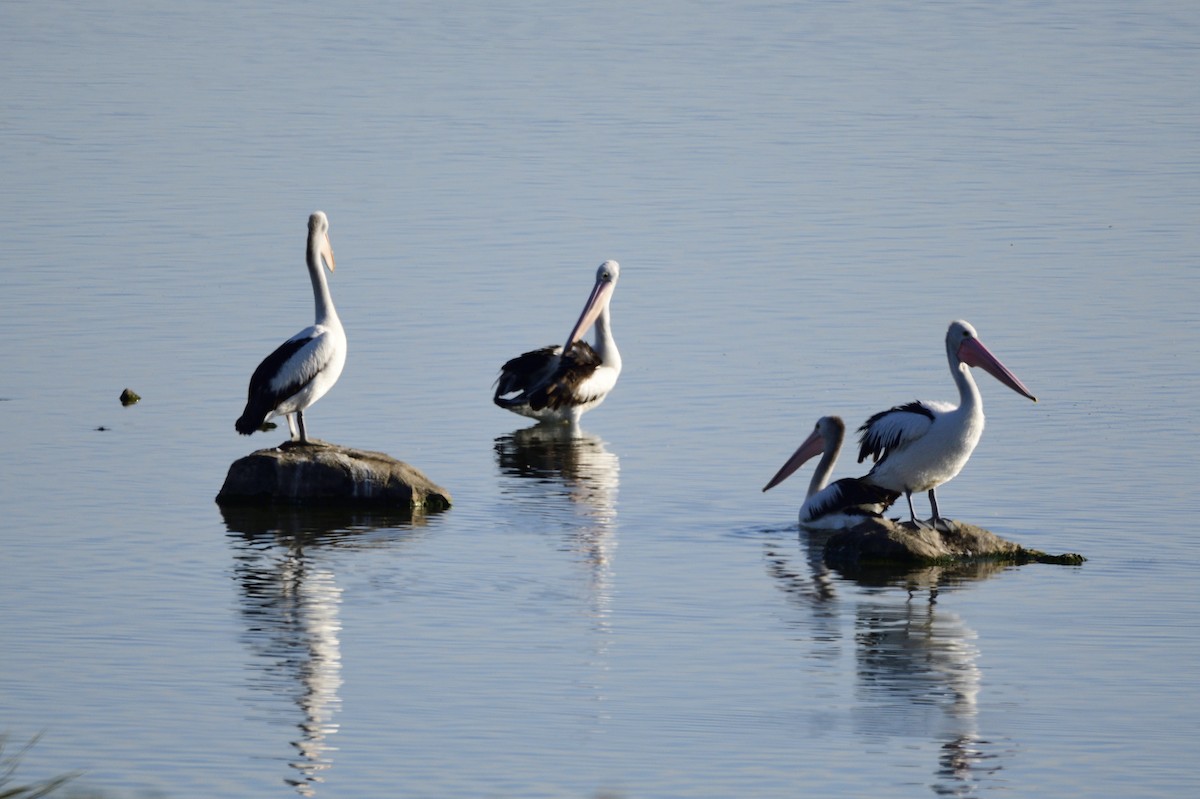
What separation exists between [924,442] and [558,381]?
12.9 ft

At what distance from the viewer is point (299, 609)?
9.09 metres

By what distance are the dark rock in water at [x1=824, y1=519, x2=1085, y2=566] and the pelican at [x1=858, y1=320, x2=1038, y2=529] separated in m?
0.12

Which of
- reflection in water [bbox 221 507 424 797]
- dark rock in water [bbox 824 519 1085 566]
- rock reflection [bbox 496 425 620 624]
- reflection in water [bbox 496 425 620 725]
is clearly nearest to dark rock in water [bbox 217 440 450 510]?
reflection in water [bbox 221 507 424 797]

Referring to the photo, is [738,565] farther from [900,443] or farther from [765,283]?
[765,283]

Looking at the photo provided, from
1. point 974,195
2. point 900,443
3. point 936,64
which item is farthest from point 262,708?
point 936,64

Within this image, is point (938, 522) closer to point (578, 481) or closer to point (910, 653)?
point (910, 653)

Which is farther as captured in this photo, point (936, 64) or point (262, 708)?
point (936, 64)

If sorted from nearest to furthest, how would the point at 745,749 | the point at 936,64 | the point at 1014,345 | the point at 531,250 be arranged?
1. the point at 745,749
2. the point at 1014,345
3. the point at 531,250
4. the point at 936,64

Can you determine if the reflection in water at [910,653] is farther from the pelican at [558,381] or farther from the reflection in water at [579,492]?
the pelican at [558,381]

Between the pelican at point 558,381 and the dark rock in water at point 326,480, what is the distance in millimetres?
2506

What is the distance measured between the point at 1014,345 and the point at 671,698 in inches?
295

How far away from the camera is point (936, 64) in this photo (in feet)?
102

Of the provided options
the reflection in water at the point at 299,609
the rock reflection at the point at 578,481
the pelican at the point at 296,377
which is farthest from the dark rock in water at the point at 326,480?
the rock reflection at the point at 578,481

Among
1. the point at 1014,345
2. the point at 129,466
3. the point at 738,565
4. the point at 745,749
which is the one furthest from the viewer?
the point at 1014,345
